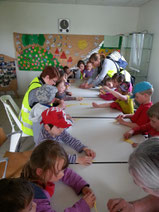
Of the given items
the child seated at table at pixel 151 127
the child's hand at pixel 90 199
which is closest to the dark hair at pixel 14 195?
the child's hand at pixel 90 199

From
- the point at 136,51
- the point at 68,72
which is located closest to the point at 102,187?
the point at 68,72

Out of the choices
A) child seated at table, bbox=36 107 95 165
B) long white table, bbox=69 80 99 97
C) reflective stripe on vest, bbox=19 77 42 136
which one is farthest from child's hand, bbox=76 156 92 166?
long white table, bbox=69 80 99 97

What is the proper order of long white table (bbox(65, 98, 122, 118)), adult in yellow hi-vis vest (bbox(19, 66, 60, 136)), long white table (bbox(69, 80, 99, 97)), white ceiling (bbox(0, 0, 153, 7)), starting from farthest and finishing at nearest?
white ceiling (bbox(0, 0, 153, 7)), long white table (bbox(69, 80, 99, 97)), long white table (bbox(65, 98, 122, 118)), adult in yellow hi-vis vest (bbox(19, 66, 60, 136))

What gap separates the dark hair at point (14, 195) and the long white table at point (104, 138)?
643mm

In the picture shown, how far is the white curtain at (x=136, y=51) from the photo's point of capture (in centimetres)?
401

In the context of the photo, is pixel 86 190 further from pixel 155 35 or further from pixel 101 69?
pixel 155 35

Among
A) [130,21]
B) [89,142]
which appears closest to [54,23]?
[130,21]

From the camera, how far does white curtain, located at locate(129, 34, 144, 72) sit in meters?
4.01

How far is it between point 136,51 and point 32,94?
3.52 m

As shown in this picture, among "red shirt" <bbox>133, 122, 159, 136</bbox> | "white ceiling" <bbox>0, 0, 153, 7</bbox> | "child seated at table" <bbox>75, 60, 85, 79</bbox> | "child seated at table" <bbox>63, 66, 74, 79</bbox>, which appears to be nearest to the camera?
"red shirt" <bbox>133, 122, 159, 136</bbox>

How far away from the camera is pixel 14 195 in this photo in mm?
497

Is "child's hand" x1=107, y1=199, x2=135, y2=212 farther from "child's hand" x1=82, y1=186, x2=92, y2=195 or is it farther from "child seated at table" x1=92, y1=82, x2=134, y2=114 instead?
"child seated at table" x1=92, y1=82, x2=134, y2=114

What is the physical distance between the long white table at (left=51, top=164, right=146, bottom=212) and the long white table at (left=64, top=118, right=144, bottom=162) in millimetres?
96

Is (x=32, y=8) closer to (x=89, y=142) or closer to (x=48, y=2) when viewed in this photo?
(x=48, y=2)
